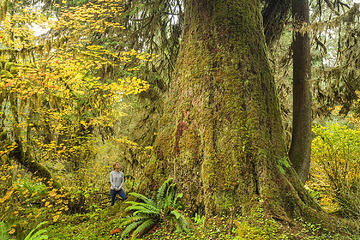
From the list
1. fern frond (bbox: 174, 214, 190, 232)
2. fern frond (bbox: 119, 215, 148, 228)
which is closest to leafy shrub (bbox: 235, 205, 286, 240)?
fern frond (bbox: 174, 214, 190, 232)

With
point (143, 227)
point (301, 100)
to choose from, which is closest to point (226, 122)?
point (143, 227)

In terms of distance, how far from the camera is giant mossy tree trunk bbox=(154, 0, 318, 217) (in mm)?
3029

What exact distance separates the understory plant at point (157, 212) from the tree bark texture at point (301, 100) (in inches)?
127

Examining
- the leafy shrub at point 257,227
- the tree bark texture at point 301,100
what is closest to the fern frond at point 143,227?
the leafy shrub at point 257,227

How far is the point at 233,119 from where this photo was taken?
335cm

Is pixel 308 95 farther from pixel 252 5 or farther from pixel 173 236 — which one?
pixel 173 236

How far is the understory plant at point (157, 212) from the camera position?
3270mm

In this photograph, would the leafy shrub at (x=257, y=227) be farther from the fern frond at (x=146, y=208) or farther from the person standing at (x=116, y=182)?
the person standing at (x=116, y=182)

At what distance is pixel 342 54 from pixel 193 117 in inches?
164

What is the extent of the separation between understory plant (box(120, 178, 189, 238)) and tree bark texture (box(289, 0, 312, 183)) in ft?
10.6

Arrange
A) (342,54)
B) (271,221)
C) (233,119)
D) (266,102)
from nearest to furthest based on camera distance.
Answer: (271,221) → (233,119) → (266,102) → (342,54)

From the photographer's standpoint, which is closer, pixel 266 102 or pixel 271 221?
pixel 271 221

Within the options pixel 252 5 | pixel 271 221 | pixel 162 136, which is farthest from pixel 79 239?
pixel 252 5

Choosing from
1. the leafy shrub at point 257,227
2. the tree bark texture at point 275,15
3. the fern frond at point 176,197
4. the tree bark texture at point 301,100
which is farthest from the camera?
the tree bark texture at point 275,15
